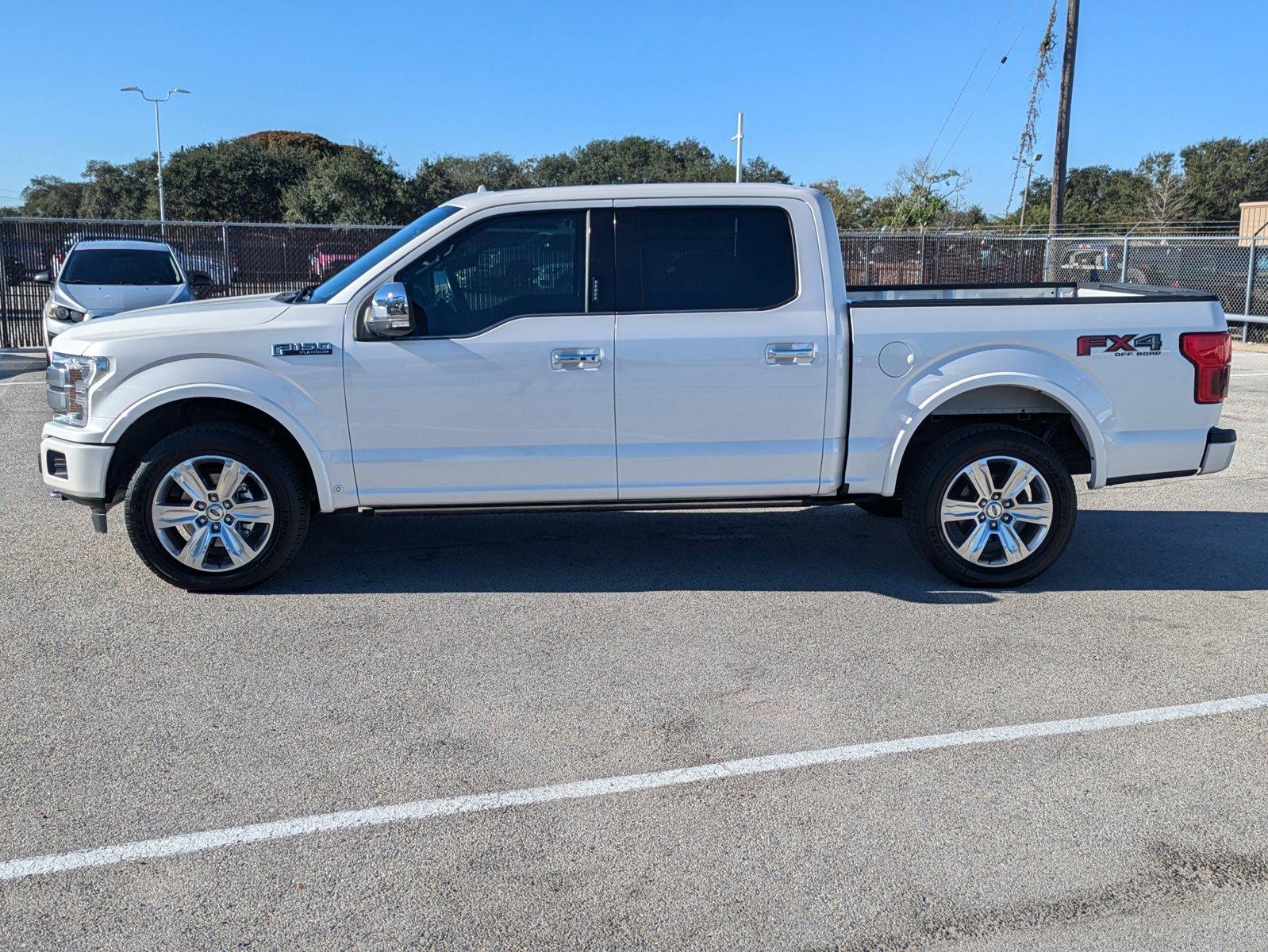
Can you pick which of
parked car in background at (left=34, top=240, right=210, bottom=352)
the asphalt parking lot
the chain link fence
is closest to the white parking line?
the asphalt parking lot

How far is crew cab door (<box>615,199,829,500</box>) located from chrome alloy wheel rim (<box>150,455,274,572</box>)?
185cm

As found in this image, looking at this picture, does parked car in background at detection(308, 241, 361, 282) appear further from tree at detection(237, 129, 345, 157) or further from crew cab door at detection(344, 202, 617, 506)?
tree at detection(237, 129, 345, 157)

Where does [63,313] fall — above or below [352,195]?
below

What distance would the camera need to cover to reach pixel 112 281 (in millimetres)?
14586

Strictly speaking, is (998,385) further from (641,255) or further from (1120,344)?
(641,255)

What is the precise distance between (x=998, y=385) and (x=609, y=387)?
1983 millimetres

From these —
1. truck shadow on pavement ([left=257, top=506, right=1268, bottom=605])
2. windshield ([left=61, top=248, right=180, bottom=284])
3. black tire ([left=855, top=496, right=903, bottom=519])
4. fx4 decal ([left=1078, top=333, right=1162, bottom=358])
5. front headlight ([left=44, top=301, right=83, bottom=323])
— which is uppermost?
windshield ([left=61, top=248, right=180, bottom=284])

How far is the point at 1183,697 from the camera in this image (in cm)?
480

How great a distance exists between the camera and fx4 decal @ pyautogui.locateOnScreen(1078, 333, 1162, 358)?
6.02 meters

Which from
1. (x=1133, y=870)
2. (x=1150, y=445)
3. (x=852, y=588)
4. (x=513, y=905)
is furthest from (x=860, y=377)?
(x=513, y=905)

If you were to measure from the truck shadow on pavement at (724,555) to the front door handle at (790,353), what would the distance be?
1204mm

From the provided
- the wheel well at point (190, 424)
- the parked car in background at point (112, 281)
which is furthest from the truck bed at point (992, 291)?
the parked car in background at point (112, 281)

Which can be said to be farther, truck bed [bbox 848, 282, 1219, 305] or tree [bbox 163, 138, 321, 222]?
tree [bbox 163, 138, 321, 222]

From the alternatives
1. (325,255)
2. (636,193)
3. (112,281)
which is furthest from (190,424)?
(325,255)
